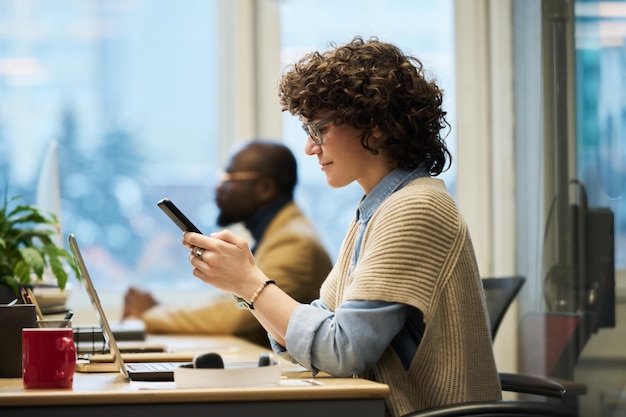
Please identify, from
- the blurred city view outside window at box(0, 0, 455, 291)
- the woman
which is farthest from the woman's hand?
the blurred city view outside window at box(0, 0, 455, 291)

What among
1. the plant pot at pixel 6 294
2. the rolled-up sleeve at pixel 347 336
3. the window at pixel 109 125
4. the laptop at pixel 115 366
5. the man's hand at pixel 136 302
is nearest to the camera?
the rolled-up sleeve at pixel 347 336

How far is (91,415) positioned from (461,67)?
3.49 meters

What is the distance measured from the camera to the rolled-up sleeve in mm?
1824

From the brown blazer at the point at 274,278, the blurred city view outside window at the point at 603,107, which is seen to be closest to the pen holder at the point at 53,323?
the blurred city view outside window at the point at 603,107

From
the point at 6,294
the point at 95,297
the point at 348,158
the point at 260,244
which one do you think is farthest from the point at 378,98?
the point at 260,244

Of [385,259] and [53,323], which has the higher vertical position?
[385,259]

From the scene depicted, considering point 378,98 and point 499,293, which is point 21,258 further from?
point 499,293

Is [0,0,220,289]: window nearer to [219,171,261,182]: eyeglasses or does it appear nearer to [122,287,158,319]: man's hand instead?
[122,287,158,319]: man's hand

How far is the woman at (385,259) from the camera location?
1853 mm

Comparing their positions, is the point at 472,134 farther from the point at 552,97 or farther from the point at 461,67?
the point at 552,97

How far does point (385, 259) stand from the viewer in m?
1.87

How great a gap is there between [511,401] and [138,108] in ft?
11.6

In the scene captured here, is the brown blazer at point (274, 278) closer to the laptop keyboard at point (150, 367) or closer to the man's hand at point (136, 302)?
the man's hand at point (136, 302)

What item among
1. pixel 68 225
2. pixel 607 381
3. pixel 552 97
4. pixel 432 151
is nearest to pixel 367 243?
pixel 432 151
